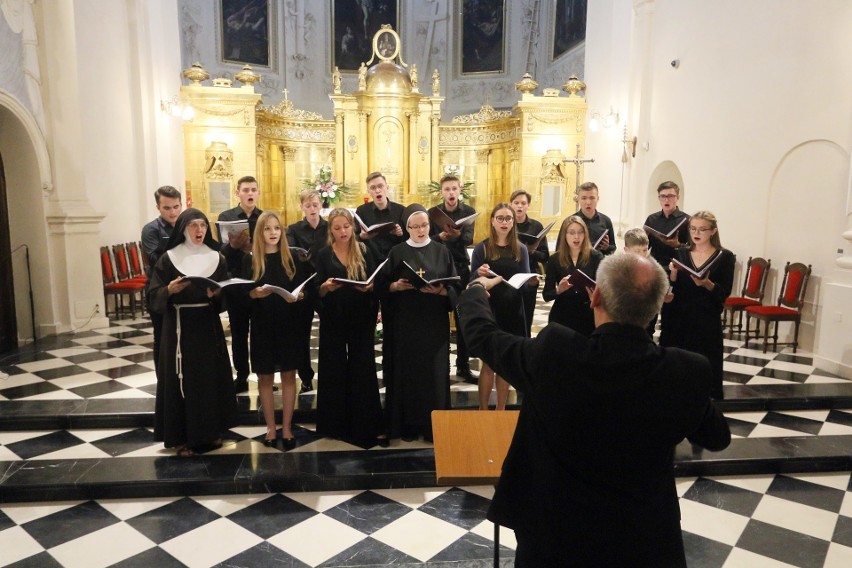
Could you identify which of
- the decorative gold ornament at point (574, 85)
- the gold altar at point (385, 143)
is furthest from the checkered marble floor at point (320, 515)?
the decorative gold ornament at point (574, 85)

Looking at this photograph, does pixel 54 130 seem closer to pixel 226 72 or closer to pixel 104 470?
pixel 104 470

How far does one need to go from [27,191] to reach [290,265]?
17.0 feet

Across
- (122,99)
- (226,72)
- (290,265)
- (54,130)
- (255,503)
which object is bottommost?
(255,503)

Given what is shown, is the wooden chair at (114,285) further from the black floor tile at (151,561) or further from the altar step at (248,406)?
the black floor tile at (151,561)

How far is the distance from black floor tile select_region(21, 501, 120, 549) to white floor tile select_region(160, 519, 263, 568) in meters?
0.54

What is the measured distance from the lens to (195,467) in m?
4.16

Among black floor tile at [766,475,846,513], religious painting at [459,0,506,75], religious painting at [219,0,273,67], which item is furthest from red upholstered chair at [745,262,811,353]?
religious painting at [219,0,273,67]

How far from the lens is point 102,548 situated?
335cm

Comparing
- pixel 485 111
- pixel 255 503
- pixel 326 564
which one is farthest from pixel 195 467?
pixel 485 111

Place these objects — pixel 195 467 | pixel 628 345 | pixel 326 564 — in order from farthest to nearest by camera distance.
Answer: pixel 195 467
pixel 326 564
pixel 628 345

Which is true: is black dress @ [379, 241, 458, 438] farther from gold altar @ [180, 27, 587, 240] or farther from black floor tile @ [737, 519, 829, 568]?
gold altar @ [180, 27, 587, 240]

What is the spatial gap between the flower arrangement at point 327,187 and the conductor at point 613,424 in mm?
10449

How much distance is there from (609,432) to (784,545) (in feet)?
8.42

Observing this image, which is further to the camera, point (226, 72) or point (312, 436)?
point (226, 72)
